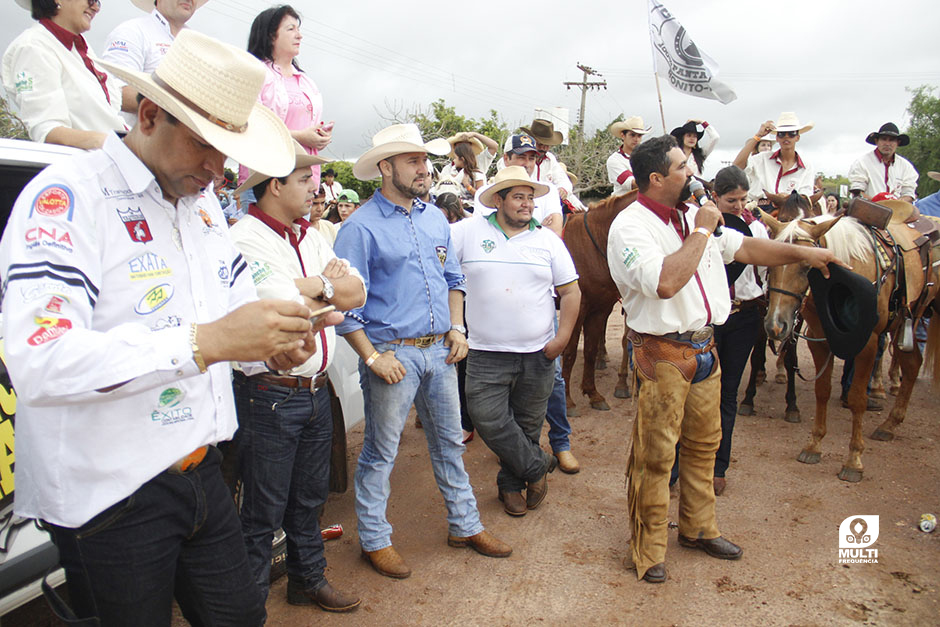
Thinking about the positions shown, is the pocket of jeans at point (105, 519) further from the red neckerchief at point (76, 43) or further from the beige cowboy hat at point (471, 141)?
the beige cowboy hat at point (471, 141)

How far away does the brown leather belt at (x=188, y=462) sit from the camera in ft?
6.09

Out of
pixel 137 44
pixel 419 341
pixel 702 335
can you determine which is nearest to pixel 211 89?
pixel 419 341

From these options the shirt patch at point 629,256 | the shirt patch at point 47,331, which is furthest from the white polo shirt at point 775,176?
the shirt patch at point 47,331

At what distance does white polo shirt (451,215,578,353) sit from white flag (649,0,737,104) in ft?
13.9

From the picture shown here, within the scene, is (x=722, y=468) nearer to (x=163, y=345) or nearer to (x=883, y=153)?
(x=163, y=345)

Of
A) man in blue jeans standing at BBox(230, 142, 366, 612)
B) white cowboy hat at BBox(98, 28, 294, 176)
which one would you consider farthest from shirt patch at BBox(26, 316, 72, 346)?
man in blue jeans standing at BBox(230, 142, 366, 612)

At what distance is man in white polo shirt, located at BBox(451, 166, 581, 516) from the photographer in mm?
4168

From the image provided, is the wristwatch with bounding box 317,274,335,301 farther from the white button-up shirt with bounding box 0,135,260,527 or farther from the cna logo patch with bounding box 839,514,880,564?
the cna logo patch with bounding box 839,514,880,564

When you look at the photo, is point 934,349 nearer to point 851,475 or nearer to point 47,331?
point 851,475

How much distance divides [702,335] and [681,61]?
5201mm

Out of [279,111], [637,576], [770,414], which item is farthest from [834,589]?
[279,111]

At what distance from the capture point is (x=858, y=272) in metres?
4.75

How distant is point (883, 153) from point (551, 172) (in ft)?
13.4

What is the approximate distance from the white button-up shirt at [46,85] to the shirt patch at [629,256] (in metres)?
2.77
